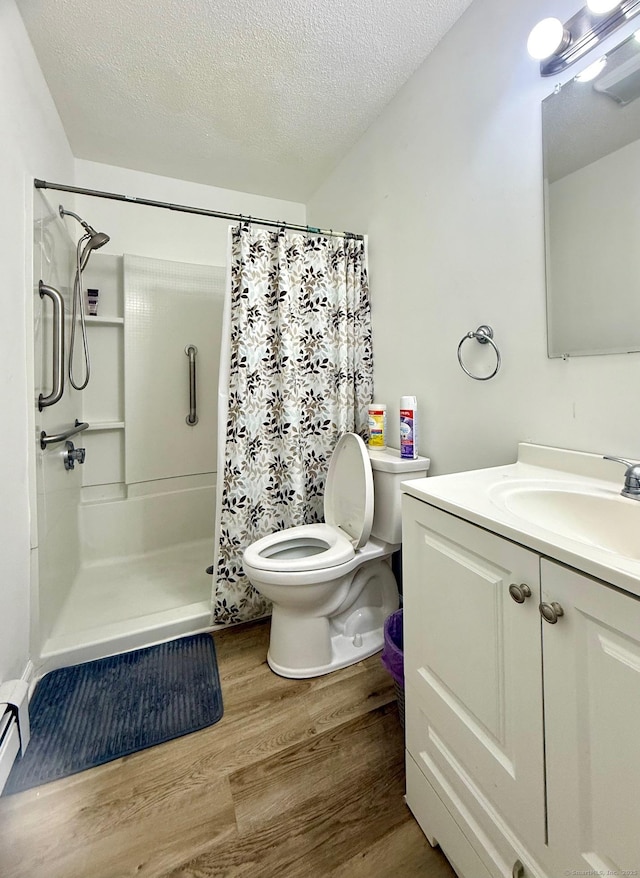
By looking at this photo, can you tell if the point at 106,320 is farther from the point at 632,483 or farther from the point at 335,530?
the point at 632,483

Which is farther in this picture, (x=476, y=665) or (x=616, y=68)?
(x=616, y=68)

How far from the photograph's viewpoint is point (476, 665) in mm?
725

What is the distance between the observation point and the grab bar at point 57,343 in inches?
60.7

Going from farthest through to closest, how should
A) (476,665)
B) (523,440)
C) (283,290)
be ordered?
(283,290), (523,440), (476,665)

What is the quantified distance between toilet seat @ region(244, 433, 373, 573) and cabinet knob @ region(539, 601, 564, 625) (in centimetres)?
88

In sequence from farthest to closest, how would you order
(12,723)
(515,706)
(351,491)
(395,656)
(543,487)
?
(351,491), (395,656), (12,723), (543,487), (515,706)

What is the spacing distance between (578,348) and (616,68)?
67 cm

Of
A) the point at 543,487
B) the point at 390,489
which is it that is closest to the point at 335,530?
the point at 390,489

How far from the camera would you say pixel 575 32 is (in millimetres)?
970

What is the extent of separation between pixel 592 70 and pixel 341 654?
6.57 ft

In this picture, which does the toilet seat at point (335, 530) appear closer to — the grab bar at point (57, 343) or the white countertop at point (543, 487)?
the white countertop at point (543, 487)

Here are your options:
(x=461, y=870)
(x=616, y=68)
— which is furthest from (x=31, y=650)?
(x=616, y=68)

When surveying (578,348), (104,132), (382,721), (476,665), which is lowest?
(382,721)

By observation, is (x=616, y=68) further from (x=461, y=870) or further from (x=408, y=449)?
(x=461, y=870)
